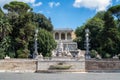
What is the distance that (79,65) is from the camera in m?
64.5

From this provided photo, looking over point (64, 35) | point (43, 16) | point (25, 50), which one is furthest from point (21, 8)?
point (64, 35)

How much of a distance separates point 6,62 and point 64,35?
156 feet

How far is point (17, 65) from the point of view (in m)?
63.6

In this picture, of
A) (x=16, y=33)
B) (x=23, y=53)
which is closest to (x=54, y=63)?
(x=23, y=53)

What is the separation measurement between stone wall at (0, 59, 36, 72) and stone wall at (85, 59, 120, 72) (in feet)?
31.5

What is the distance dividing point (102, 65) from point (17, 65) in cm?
1472

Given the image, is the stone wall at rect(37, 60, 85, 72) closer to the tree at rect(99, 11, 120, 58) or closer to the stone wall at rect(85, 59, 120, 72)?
the stone wall at rect(85, 59, 120, 72)

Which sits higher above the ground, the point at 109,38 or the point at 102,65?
the point at 109,38

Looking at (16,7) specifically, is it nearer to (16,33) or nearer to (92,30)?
(16,33)

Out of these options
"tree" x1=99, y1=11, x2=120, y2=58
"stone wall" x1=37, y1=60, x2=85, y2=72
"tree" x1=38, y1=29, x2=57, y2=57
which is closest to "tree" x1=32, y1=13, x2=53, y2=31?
"tree" x1=38, y1=29, x2=57, y2=57

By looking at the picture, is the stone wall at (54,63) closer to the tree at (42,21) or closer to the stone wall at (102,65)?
the stone wall at (102,65)

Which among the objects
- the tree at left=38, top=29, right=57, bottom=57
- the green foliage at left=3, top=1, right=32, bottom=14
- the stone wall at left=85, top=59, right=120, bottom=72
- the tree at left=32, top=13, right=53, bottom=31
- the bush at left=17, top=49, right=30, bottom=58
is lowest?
the stone wall at left=85, top=59, right=120, bottom=72

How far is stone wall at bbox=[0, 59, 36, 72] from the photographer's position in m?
63.2

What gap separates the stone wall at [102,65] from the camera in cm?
6353
